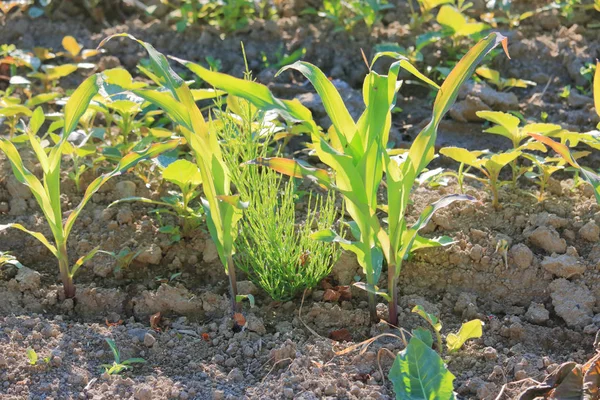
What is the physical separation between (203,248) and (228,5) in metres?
1.72

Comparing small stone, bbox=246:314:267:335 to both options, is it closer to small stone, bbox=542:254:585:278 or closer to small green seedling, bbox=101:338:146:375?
small green seedling, bbox=101:338:146:375

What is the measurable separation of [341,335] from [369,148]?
57 cm

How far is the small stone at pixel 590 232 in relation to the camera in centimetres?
260

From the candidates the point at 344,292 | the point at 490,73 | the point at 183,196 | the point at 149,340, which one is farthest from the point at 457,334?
the point at 490,73

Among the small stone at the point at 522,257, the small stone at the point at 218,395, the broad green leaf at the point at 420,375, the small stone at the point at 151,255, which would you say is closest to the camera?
the broad green leaf at the point at 420,375

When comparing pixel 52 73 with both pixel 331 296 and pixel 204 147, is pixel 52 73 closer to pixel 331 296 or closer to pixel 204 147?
pixel 204 147

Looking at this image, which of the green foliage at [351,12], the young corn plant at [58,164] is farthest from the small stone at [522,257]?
the green foliage at [351,12]

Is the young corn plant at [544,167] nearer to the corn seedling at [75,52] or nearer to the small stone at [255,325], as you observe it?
the small stone at [255,325]

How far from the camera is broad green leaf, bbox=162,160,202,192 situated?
249cm

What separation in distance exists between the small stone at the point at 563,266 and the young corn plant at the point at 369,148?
1.68 ft

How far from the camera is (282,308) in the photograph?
2.48 meters

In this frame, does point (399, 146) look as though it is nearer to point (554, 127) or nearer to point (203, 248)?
point (554, 127)

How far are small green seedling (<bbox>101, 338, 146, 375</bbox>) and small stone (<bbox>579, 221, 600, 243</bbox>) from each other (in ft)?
4.76

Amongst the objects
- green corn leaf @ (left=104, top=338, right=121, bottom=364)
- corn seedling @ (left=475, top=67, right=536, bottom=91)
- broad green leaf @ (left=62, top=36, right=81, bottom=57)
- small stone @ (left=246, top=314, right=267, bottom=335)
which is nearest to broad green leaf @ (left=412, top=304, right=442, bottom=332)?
small stone @ (left=246, top=314, right=267, bottom=335)
